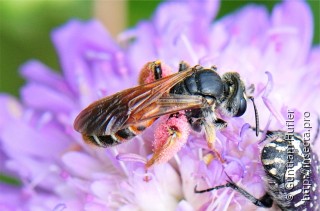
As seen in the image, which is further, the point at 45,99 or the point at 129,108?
the point at 45,99

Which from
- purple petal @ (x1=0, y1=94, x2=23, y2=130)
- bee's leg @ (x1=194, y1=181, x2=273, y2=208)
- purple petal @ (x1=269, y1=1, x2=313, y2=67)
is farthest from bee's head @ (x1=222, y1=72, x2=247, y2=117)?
purple petal @ (x1=0, y1=94, x2=23, y2=130)

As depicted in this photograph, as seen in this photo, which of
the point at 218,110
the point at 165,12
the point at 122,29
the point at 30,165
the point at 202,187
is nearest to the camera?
the point at 218,110

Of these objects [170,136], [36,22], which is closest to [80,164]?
[170,136]

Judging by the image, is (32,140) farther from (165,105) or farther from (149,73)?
(165,105)

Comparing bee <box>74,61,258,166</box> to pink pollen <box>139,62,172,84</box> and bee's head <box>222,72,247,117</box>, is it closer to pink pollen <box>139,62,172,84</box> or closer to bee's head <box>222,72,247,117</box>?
bee's head <box>222,72,247,117</box>

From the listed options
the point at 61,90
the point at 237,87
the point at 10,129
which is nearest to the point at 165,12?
the point at 61,90

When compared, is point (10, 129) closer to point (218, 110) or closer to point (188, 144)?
point (188, 144)

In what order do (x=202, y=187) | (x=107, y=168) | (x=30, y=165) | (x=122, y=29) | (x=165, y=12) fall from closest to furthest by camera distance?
(x=202, y=187) < (x=107, y=168) < (x=30, y=165) < (x=165, y=12) < (x=122, y=29)
